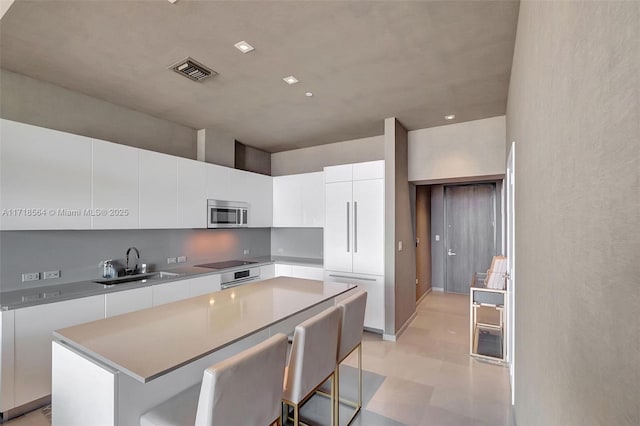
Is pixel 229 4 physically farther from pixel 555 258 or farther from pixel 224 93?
pixel 555 258

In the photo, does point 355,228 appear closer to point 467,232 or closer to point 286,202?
point 286,202

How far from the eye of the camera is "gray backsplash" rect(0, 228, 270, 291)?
262cm

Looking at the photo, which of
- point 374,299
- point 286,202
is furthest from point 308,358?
point 286,202

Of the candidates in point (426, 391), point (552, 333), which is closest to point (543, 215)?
point (552, 333)

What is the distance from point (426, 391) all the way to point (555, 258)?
2326 mm

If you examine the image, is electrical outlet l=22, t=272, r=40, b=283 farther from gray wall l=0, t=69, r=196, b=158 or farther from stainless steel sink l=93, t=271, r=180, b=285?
gray wall l=0, t=69, r=196, b=158

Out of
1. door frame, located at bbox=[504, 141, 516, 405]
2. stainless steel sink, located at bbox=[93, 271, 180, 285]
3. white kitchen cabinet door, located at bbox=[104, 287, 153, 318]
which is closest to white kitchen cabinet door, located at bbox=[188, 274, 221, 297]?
stainless steel sink, located at bbox=[93, 271, 180, 285]

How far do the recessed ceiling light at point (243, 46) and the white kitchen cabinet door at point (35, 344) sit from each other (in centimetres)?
245

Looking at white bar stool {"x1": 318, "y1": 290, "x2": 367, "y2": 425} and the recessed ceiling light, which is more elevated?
the recessed ceiling light

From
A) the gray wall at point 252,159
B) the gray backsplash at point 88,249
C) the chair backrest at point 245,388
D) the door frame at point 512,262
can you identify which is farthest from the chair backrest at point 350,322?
the gray wall at point 252,159

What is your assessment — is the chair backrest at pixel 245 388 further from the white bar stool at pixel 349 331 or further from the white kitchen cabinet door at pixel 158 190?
the white kitchen cabinet door at pixel 158 190

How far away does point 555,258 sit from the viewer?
82 centimetres

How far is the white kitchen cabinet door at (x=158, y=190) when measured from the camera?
324cm

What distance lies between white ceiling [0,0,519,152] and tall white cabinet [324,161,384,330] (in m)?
0.85
